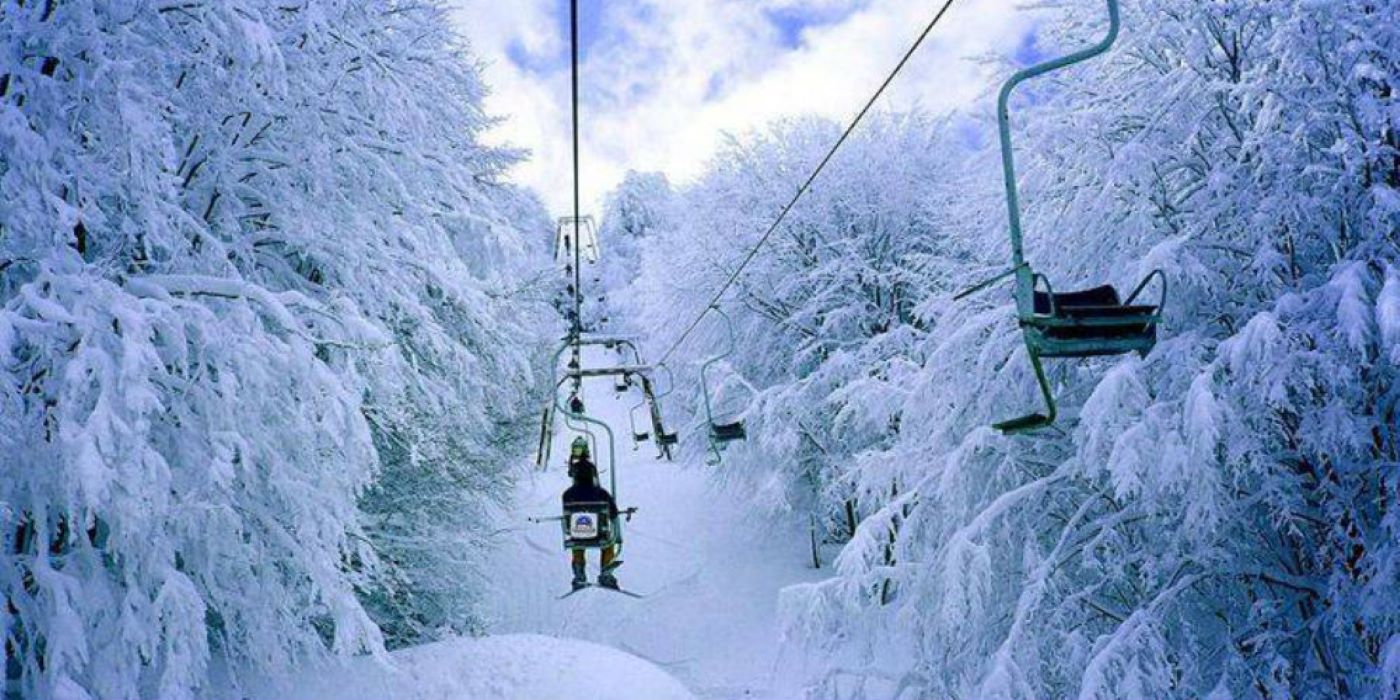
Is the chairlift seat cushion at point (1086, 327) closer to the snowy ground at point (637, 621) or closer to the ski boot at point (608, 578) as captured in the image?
the snowy ground at point (637, 621)

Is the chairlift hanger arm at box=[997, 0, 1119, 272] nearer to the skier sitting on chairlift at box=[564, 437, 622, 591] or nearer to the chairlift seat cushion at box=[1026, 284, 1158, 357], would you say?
the chairlift seat cushion at box=[1026, 284, 1158, 357]

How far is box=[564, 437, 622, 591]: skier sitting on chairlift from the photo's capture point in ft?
29.5

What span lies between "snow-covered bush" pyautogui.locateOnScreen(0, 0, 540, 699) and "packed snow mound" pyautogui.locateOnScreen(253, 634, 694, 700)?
3.71ft

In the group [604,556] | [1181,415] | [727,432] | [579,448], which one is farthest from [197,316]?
[1181,415]

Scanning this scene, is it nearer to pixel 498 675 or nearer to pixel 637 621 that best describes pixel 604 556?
pixel 498 675

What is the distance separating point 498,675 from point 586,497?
197 centimetres

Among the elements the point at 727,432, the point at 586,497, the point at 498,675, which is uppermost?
the point at 727,432

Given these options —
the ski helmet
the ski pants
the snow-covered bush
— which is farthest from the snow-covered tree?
the snow-covered bush

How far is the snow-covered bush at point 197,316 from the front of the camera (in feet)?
15.3

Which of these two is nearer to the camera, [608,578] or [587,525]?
[587,525]

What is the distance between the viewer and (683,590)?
1673 centimetres

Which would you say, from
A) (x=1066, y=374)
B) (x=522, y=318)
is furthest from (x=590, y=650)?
(x=1066, y=374)

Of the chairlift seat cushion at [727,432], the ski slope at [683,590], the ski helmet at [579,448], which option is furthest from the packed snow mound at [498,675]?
the ski slope at [683,590]

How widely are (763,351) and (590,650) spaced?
26.2 ft
